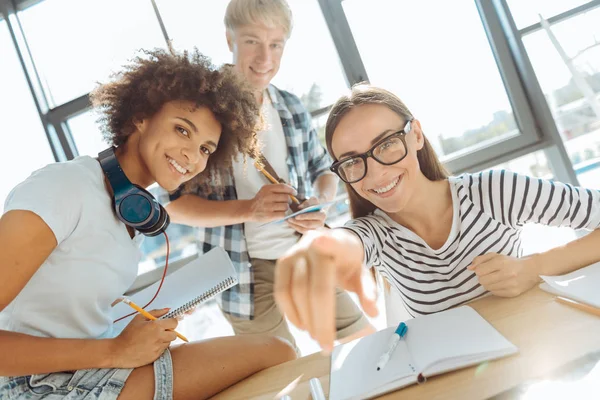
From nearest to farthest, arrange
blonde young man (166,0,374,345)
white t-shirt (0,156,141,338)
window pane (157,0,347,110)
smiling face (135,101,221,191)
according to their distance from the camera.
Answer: white t-shirt (0,156,141,338) → smiling face (135,101,221,191) → blonde young man (166,0,374,345) → window pane (157,0,347,110)

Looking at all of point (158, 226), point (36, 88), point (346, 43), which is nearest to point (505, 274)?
point (158, 226)

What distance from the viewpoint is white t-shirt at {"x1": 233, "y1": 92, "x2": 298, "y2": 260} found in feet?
5.12

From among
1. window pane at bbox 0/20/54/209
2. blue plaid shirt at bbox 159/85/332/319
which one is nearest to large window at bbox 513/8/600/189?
blue plaid shirt at bbox 159/85/332/319

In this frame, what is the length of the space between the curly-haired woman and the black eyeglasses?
0.45 meters

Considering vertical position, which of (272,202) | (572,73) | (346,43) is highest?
(346,43)

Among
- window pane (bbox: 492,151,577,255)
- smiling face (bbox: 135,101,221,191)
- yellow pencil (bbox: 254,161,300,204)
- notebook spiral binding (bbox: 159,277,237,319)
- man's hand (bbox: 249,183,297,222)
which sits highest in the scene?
smiling face (bbox: 135,101,221,191)

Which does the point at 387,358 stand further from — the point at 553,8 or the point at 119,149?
the point at 553,8

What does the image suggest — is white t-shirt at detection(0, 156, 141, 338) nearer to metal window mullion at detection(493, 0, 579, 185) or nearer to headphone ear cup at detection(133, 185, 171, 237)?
headphone ear cup at detection(133, 185, 171, 237)

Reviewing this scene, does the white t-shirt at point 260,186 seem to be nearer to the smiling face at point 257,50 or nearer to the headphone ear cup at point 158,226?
the smiling face at point 257,50

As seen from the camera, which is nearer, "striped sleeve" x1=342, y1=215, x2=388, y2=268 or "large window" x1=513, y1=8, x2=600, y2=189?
"striped sleeve" x1=342, y1=215, x2=388, y2=268

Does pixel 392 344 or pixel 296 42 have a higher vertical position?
pixel 296 42

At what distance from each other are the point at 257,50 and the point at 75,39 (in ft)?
5.21

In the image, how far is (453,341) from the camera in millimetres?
714

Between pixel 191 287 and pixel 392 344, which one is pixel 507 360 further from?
pixel 191 287
